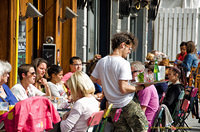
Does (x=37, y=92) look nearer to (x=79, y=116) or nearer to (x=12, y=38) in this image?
(x=12, y=38)

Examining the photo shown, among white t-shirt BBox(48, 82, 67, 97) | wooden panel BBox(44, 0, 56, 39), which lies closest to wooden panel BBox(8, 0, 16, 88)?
white t-shirt BBox(48, 82, 67, 97)

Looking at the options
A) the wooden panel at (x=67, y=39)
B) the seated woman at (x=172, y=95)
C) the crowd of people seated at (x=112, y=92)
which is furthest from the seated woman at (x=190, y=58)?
the crowd of people seated at (x=112, y=92)

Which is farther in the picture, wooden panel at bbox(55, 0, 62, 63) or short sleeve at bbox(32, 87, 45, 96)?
wooden panel at bbox(55, 0, 62, 63)

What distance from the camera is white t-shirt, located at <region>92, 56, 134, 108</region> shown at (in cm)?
477

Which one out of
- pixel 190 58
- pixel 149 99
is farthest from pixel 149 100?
pixel 190 58

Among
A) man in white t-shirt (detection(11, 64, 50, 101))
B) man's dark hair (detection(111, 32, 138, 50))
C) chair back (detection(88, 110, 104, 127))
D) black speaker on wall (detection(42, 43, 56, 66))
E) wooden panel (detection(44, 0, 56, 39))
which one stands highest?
wooden panel (detection(44, 0, 56, 39))

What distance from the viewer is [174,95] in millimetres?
6535

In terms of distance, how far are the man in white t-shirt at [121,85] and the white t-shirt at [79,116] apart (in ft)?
1.77

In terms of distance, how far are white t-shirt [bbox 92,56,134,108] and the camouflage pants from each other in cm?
7

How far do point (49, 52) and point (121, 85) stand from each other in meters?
4.89

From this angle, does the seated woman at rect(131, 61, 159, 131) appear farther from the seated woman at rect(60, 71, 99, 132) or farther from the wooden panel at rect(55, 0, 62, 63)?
the wooden panel at rect(55, 0, 62, 63)

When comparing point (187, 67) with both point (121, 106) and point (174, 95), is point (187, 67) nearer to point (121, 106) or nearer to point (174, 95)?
point (174, 95)

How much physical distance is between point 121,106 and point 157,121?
2.34 ft

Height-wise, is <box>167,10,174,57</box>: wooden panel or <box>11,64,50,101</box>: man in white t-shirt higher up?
<box>167,10,174,57</box>: wooden panel
